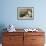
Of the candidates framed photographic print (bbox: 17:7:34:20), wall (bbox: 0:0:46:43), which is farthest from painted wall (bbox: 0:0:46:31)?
framed photographic print (bbox: 17:7:34:20)

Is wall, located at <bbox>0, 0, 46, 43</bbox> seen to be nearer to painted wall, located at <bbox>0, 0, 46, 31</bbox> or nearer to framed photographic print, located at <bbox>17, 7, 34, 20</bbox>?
painted wall, located at <bbox>0, 0, 46, 31</bbox>

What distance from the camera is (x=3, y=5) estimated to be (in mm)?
4473

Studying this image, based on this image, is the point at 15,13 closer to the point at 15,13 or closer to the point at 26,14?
the point at 15,13

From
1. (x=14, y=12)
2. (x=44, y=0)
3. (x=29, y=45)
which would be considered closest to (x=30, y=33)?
(x=29, y=45)

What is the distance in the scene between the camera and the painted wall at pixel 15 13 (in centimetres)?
446

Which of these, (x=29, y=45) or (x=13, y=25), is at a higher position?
(x=13, y=25)

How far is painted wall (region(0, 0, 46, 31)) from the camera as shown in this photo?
14.6 ft

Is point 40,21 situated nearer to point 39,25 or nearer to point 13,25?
point 39,25

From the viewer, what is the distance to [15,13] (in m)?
4.48

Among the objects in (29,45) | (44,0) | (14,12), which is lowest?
(29,45)

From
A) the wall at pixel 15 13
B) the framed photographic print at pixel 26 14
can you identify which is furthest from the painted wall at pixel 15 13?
the framed photographic print at pixel 26 14

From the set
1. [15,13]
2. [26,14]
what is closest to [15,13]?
[15,13]

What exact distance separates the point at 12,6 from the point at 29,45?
1.45 m

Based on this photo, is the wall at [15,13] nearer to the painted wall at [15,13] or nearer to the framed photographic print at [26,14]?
the painted wall at [15,13]
